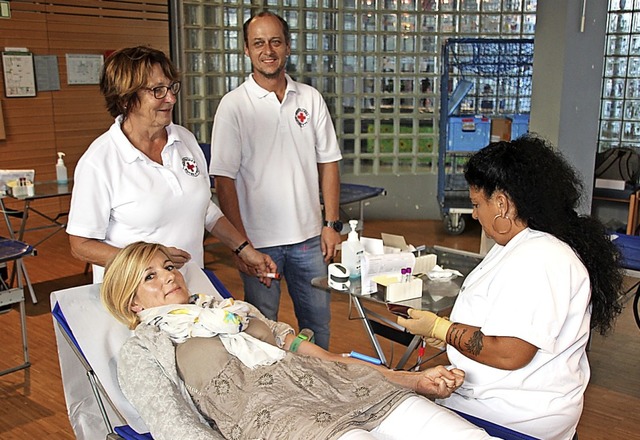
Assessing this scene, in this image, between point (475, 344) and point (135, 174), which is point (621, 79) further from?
point (135, 174)

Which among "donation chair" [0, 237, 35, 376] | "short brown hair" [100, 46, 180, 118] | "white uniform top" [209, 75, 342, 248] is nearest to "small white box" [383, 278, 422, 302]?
"white uniform top" [209, 75, 342, 248]

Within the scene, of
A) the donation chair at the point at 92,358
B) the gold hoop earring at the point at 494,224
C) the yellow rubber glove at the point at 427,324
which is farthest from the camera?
the donation chair at the point at 92,358

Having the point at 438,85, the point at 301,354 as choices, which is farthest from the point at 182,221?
the point at 438,85

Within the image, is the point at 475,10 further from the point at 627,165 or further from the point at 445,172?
the point at 627,165

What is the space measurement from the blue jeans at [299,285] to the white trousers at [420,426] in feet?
3.46

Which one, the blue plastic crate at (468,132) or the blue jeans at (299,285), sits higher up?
the blue plastic crate at (468,132)

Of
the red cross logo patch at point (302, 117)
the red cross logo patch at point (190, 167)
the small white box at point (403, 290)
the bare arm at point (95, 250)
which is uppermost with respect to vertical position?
the red cross logo patch at point (302, 117)

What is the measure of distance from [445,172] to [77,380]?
429cm

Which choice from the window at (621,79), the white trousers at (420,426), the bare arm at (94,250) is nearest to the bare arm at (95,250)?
the bare arm at (94,250)

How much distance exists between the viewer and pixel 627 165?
17.2ft

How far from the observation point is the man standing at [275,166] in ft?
8.22

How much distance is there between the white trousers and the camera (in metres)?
1.50

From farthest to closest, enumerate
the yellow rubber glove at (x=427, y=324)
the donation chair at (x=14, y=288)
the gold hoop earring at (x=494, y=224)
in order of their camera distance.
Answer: the donation chair at (x=14, y=288) < the yellow rubber glove at (x=427, y=324) < the gold hoop earring at (x=494, y=224)

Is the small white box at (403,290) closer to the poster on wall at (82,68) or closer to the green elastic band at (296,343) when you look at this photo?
the green elastic band at (296,343)
